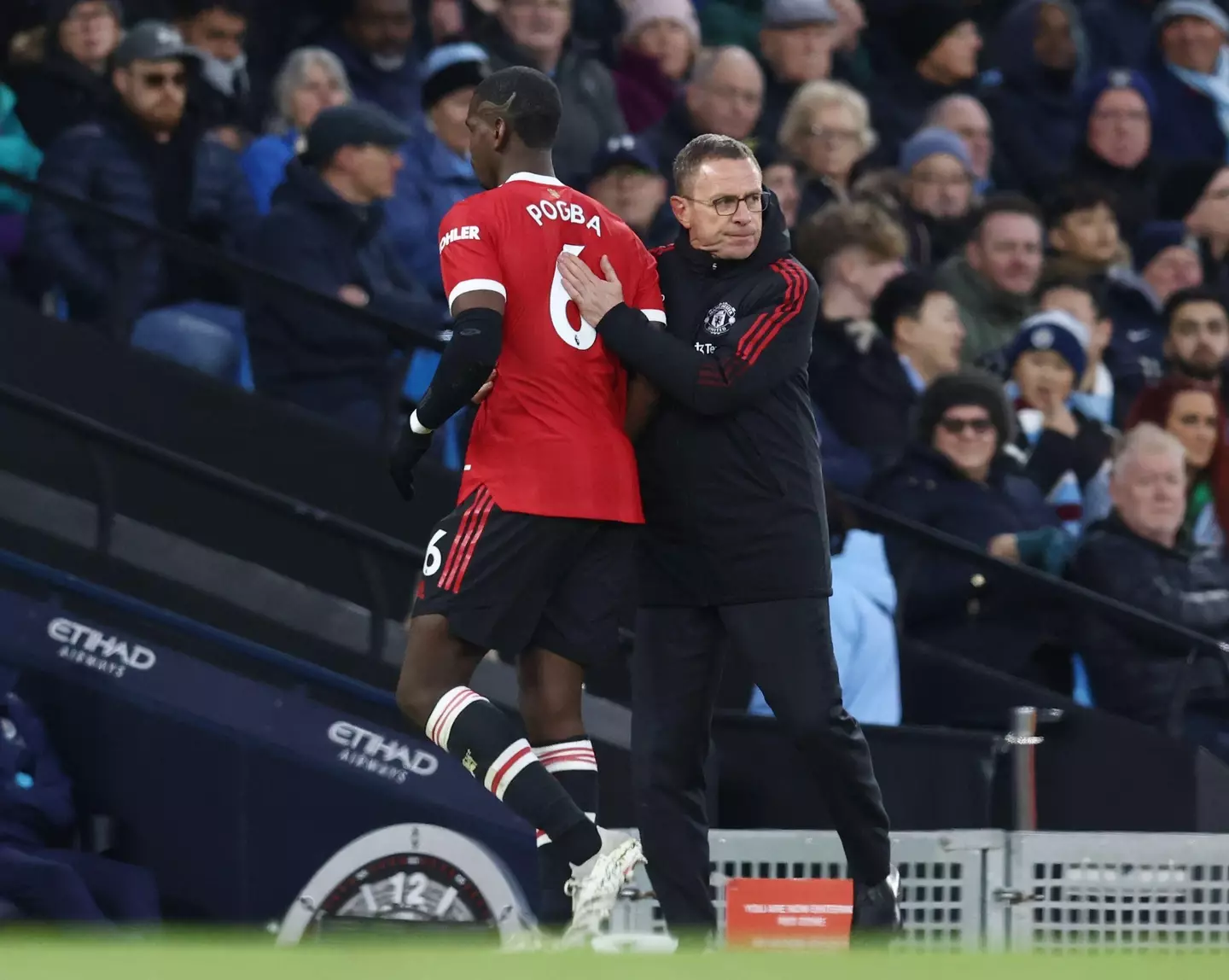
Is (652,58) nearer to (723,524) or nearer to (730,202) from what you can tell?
(730,202)

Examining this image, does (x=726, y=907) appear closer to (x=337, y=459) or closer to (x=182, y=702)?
(x=182, y=702)

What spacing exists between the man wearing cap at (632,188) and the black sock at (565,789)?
163 inches

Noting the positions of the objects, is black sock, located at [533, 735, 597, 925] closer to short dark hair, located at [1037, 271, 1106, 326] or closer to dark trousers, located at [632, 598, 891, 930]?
dark trousers, located at [632, 598, 891, 930]

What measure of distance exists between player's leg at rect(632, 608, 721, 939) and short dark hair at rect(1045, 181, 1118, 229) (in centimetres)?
681

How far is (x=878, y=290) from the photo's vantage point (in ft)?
34.0

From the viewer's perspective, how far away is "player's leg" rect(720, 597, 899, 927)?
6246mm

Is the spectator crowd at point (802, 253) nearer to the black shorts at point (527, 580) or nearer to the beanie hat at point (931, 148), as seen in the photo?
the beanie hat at point (931, 148)

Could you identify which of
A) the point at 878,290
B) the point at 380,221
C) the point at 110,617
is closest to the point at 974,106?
the point at 878,290

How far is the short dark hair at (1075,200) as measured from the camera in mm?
12711

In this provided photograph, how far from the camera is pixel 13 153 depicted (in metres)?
9.35

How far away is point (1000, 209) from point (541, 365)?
6.00m

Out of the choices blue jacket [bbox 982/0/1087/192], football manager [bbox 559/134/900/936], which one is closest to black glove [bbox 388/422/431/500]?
football manager [bbox 559/134/900/936]

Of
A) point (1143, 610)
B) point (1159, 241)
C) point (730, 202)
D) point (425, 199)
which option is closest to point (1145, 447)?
point (1143, 610)

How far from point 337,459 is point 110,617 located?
1346 mm
